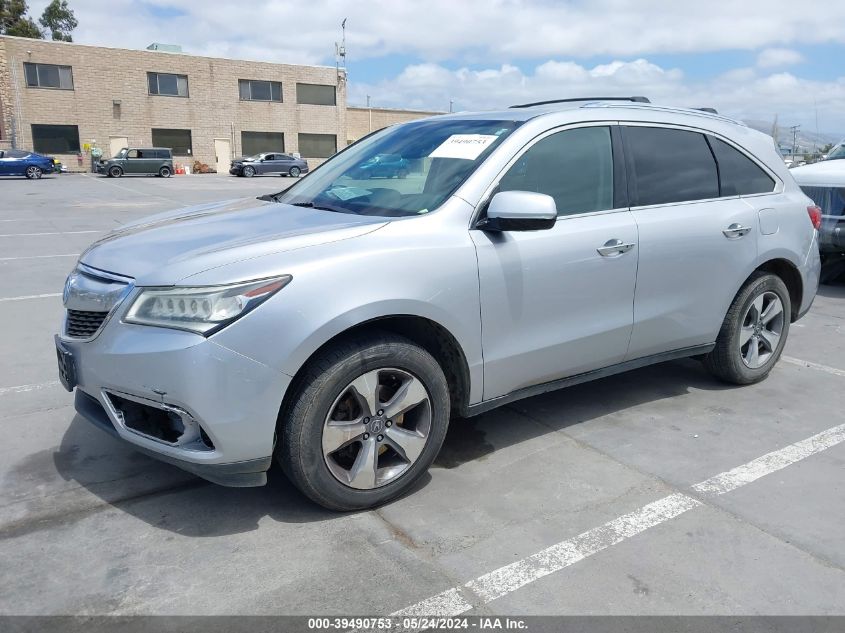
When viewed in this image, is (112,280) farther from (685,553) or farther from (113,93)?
(113,93)

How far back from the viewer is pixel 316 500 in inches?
118

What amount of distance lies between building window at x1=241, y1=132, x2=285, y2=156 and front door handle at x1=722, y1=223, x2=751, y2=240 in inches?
1896

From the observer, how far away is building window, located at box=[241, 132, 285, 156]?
4909 cm

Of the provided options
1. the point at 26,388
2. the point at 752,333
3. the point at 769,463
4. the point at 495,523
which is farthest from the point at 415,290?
the point at 26,388

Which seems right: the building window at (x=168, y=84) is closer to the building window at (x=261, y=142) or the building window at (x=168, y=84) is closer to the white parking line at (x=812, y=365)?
the building window at (x=261, y=142)

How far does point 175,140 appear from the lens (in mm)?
46500

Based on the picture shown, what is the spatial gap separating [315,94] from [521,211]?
51.6 meters

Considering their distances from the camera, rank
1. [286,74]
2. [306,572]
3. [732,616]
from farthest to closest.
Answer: [286,74]
[306,572]
[732,616]

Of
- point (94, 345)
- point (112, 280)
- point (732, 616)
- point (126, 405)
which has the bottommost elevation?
point (732, 616)

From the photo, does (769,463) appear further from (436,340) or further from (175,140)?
(175,140)

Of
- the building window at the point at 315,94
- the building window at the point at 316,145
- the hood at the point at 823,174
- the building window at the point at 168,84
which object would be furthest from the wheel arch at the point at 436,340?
the building window at the point at 315,94

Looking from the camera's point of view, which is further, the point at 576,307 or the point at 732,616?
the point at 576,307

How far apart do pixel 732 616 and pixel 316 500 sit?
167 cm

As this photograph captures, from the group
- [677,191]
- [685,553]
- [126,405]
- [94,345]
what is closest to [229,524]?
[126,405]
